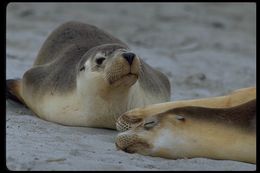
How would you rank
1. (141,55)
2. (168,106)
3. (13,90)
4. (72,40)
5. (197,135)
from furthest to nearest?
(141,55) → (72,40) → (13,90) → (168,106) → (197,135)

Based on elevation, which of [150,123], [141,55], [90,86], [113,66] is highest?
[113,66]

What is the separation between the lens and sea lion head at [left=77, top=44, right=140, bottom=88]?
19.4 feet

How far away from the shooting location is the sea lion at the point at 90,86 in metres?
6.06

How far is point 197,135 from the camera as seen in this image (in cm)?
499

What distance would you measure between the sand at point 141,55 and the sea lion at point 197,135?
0.29 feet

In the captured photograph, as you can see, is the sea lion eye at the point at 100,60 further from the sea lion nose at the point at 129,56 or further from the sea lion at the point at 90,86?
the sea lion nose at the point at 129,56

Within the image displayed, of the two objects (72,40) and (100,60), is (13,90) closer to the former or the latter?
(72,40)

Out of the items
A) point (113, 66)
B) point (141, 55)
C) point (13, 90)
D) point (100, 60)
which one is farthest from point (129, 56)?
point (141, 55)

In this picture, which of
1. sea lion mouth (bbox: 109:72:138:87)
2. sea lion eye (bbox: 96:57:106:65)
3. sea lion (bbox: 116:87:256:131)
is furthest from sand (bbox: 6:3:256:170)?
sea lion eye (bbox: 96:57:106:65)

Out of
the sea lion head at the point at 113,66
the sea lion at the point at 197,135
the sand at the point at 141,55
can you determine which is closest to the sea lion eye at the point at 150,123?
the sea lion at the point at 197,135

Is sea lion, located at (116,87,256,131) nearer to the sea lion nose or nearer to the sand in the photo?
the sand

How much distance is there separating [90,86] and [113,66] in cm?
39

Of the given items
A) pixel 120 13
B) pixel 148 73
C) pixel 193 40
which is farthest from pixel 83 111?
pixel 120 13
